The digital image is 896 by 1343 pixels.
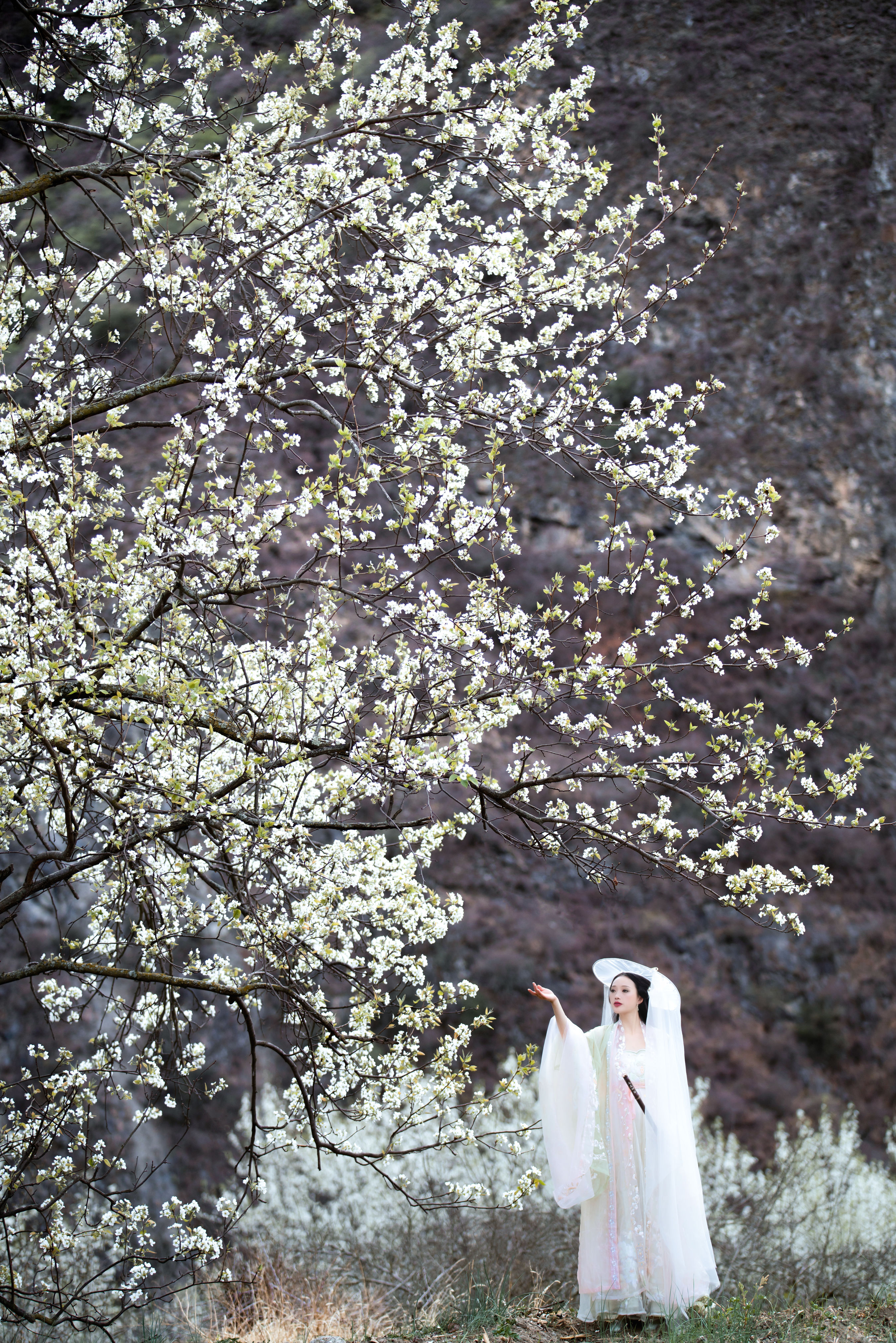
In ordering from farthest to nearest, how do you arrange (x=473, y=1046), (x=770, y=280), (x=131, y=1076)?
(x=770, y=280)
(x=473, y=1046)
(x=131, y=1076)

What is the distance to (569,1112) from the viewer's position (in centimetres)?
501

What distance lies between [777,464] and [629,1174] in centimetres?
888

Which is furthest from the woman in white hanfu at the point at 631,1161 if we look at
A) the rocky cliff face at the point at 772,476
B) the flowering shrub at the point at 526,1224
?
the rocky cliff face at the point at 772,476

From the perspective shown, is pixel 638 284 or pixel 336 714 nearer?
pixel 336 714

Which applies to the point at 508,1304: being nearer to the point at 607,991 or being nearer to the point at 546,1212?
the point at 546,1212

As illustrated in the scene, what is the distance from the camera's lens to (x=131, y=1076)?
320 inches

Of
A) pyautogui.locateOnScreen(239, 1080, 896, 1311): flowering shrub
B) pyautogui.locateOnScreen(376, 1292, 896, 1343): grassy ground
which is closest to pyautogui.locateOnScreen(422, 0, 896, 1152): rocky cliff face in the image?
pyautogui.locateOnScreen(239, 1080, 896, 1311): flowering shrub

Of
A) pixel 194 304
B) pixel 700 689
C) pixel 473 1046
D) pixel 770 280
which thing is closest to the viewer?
pixel 194 304

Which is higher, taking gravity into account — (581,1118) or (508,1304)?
(581,1118)

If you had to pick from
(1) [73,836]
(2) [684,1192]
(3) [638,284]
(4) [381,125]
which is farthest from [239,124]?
(3) [638,284]

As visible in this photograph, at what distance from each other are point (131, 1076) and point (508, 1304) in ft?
12.4

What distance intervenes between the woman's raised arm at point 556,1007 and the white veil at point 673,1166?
388mm

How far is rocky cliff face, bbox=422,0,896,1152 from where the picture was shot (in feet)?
29.8

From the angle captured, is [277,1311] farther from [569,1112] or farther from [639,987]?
[639,987]
